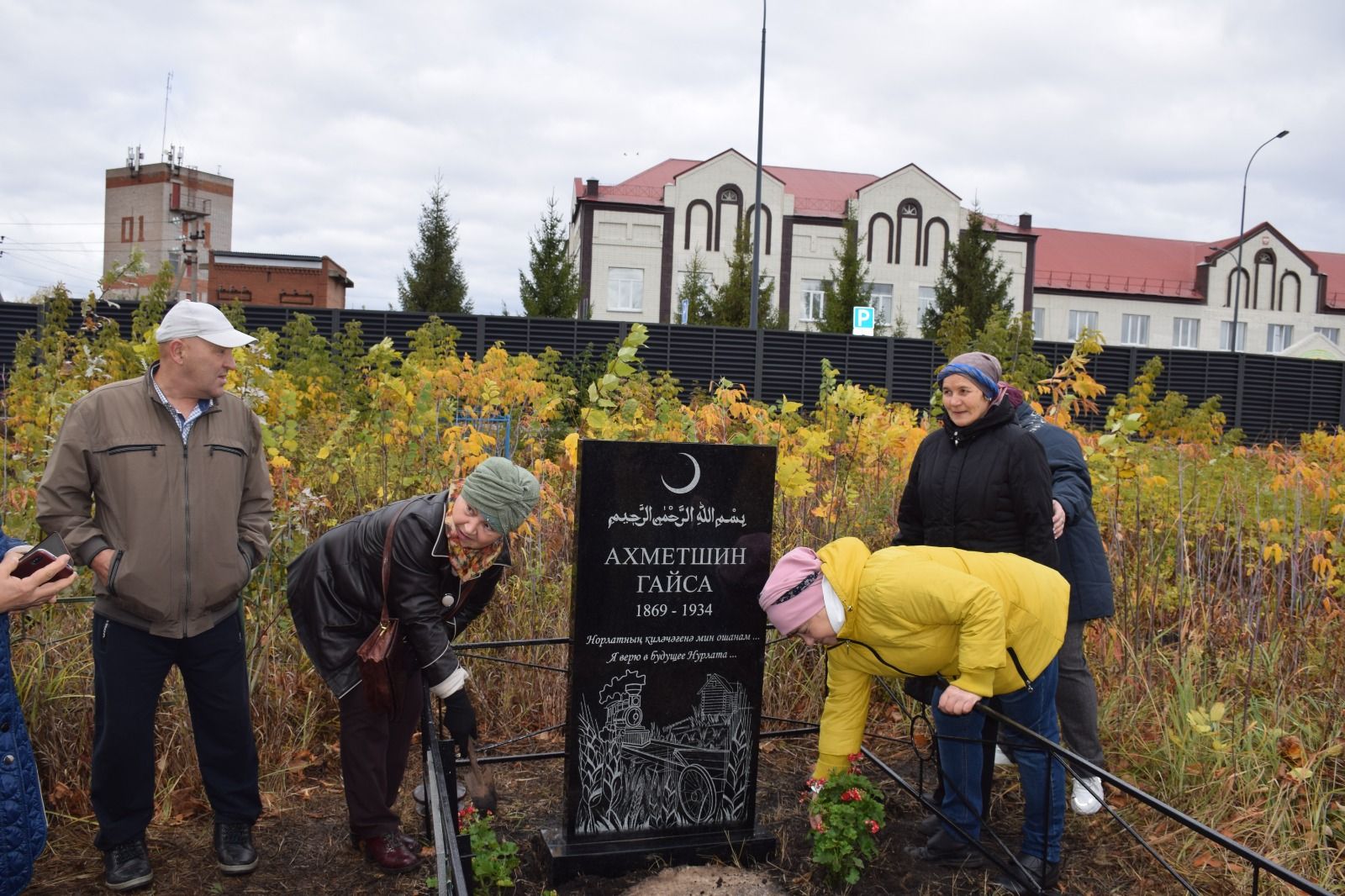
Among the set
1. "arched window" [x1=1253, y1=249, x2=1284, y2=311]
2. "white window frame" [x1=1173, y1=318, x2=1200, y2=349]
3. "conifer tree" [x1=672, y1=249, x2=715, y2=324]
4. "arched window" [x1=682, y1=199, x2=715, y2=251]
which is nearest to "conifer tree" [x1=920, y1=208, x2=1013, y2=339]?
"conifer tree" [x1=672, y1=249, x2=715, y2=324]

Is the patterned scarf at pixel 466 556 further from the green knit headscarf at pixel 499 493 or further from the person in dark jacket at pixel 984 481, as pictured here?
the person in dark jacket at pixel 984 481

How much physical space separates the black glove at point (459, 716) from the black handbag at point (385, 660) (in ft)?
0.65

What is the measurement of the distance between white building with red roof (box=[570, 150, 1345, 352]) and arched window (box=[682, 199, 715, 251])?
5 cm

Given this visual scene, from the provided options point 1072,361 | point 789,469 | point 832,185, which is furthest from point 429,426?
point 832,185

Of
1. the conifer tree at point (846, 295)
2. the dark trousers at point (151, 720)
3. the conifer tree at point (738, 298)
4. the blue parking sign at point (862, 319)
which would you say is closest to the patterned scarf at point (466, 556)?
the dark trousers at point (151, 720)

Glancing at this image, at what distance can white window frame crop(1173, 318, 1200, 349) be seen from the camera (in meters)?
48.3

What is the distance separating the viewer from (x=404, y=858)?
352 cm

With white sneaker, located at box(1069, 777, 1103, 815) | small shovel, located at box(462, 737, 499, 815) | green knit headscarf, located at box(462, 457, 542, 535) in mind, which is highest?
green knit headscarf, located at box(462, 457, 542, 535)

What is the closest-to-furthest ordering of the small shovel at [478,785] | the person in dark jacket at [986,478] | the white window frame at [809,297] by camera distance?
the small shovel at [478,785], the person in dark jacket at [986,478], the white window frame at [809,297]

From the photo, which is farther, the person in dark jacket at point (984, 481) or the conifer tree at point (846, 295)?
the conifer tree at point (846, 295)

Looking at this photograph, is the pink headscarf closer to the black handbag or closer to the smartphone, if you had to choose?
the black handbag

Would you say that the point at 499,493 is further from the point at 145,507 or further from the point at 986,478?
the point at 986,478

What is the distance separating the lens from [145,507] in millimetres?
3219

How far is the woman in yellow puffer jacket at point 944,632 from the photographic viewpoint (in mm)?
3064
